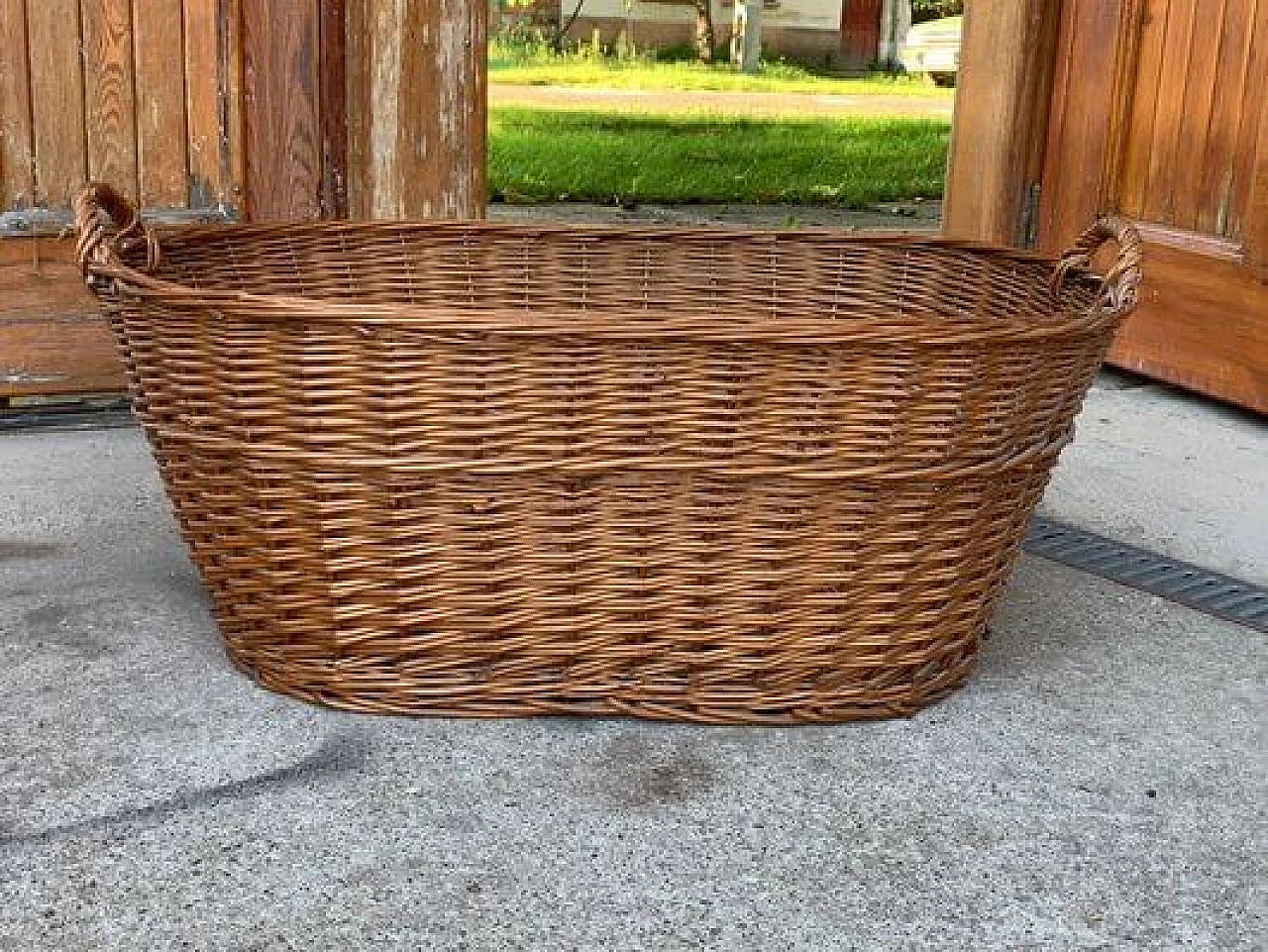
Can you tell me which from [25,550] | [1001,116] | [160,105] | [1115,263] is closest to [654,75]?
[1001,116]

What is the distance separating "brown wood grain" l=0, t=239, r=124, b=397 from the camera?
2.79m

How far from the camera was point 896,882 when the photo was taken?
147 cm

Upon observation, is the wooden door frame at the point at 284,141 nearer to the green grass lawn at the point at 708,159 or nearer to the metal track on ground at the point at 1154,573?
the metal track on ground at the point at 1154,573

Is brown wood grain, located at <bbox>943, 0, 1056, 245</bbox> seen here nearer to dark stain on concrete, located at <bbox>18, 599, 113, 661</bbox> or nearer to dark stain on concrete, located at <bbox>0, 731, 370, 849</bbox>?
dark stain on concrete, located at <bbox>18, 599, 113, 661</bbox>

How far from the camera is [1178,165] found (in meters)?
3.38

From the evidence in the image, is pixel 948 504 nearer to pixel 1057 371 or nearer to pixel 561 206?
pixel 1057 371

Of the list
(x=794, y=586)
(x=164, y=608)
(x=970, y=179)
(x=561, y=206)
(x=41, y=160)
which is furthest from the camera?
(x=561, y=206)

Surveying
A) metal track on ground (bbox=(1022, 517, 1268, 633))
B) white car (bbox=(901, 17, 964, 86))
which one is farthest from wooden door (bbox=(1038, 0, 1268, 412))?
white car (bbox=(901, 17, 964, 86))

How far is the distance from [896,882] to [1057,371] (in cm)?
56

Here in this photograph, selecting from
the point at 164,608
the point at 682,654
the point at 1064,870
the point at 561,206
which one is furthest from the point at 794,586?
the point at 561,206

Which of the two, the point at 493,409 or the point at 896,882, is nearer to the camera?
the point at 896,882

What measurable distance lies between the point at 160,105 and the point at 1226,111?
1.95 meters

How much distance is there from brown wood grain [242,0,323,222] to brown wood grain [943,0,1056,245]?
4.70 ft

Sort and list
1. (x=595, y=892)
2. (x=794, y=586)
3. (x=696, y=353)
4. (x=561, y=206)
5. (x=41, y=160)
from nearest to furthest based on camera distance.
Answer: (x=595, y=892)
(x=696, y=353)
(x=794, y=586)
(x=41, y=160)
(x=561, y=206)
